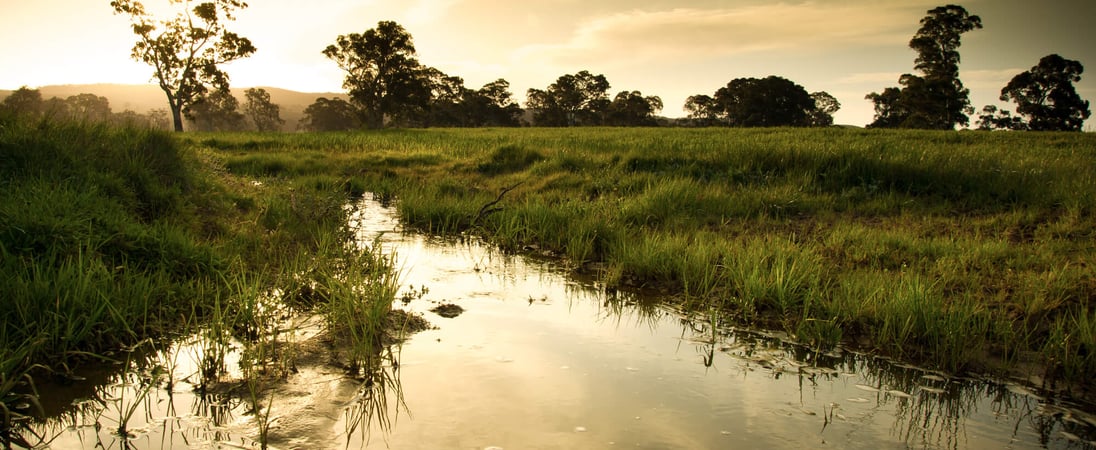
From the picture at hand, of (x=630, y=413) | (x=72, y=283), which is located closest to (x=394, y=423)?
(x=630, y=413)

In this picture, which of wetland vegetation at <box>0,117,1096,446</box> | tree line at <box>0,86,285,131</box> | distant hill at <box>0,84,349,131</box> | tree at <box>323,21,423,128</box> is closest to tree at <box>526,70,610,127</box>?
tree at <box>323,21,423,128</box>

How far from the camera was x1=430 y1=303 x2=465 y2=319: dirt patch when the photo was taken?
4.81m

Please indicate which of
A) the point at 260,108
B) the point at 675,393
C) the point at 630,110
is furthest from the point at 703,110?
the point at 675,393

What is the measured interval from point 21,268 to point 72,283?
63 centimetres

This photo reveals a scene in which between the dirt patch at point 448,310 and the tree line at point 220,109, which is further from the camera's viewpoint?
the tree line at point 220,109

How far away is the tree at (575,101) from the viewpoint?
263 feet

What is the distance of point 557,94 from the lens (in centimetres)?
8125

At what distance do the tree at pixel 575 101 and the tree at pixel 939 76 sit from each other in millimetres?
39793

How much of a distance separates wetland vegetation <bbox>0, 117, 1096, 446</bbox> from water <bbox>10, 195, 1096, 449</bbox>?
0.61 feet

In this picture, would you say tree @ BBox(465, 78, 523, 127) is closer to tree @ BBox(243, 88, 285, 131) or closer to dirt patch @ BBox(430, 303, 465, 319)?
tree @ BBox(243, 88, 285, 131)

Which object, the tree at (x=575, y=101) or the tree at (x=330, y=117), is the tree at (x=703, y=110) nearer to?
the tree at (x=575, y=101)

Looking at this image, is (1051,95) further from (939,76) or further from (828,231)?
(828,231)

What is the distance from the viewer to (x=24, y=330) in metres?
3.37

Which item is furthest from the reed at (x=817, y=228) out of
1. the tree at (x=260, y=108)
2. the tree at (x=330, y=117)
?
the tree at (x=260, y=108)
